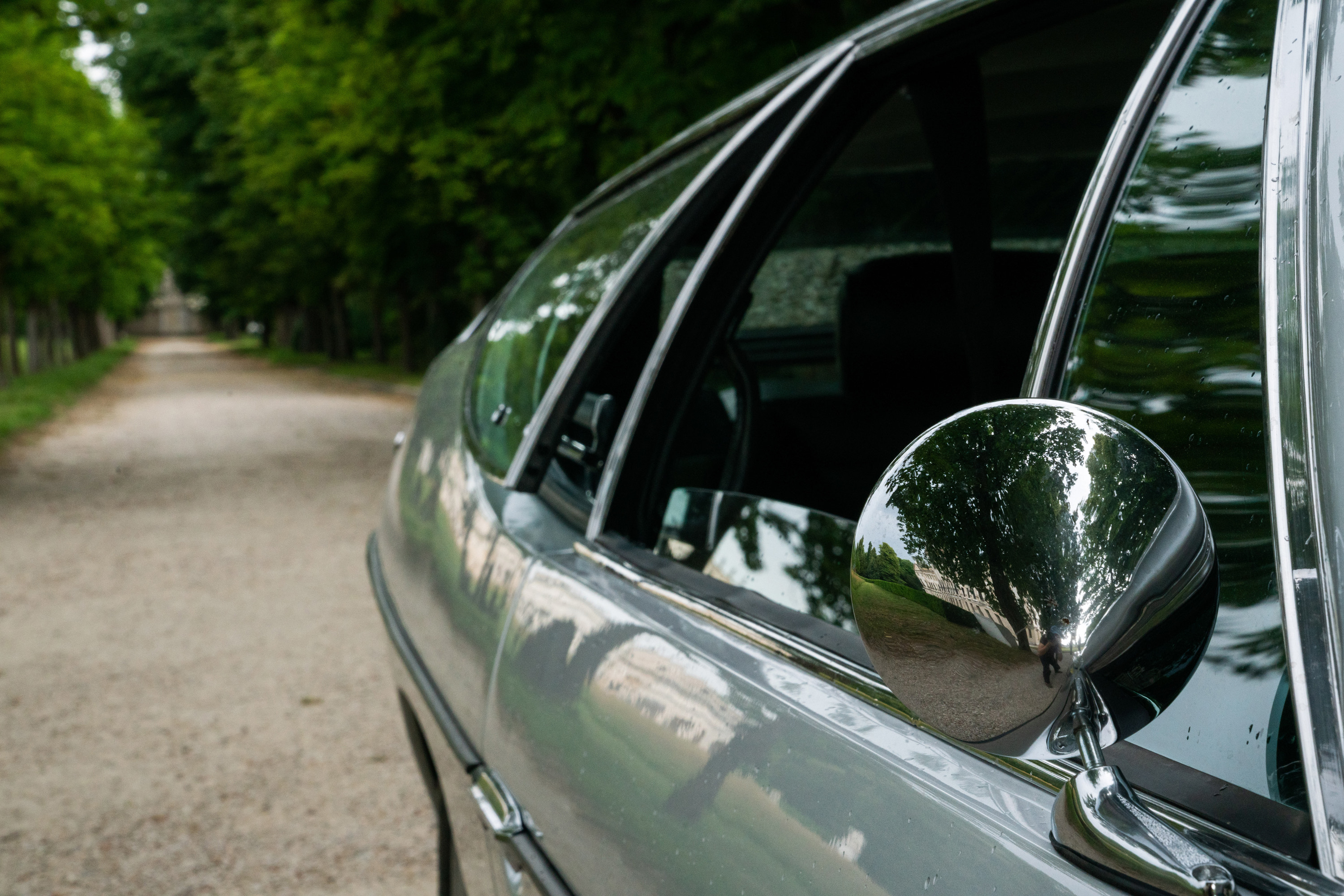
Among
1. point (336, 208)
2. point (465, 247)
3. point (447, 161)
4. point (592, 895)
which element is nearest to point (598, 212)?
point (592, 895)

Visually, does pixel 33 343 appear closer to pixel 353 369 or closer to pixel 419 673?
pixel 353 369

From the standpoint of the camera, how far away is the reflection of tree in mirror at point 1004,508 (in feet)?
2.30

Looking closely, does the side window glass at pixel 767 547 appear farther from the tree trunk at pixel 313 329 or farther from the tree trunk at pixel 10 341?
the tree trunk at pixel 313 329

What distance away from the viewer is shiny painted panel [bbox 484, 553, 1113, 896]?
33.6 inches

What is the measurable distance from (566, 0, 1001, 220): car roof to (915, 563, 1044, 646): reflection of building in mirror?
Result: 0.90m

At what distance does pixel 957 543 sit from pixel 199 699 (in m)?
4.71

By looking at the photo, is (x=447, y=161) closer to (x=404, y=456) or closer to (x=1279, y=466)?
(x=404, y=456)

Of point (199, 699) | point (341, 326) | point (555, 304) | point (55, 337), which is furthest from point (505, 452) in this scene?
point (55, 337)

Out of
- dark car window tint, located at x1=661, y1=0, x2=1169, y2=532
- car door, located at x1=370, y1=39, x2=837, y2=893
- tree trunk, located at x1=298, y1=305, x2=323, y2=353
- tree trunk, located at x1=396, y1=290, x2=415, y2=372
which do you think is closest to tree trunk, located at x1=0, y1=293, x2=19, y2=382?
tree trunk, located at x1=396, y1=290, x2=415, y2=372

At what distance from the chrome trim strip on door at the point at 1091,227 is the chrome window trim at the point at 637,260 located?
2.59 feet

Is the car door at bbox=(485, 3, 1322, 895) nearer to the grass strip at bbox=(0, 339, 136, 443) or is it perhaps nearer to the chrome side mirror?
the chrome side mirror

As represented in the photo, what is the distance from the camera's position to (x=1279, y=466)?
74 cm

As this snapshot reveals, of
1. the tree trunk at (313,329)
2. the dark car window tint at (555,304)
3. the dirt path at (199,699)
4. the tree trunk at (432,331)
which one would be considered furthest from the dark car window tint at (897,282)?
the tree trunk at (313,329)

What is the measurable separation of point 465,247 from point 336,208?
4.21 meters
